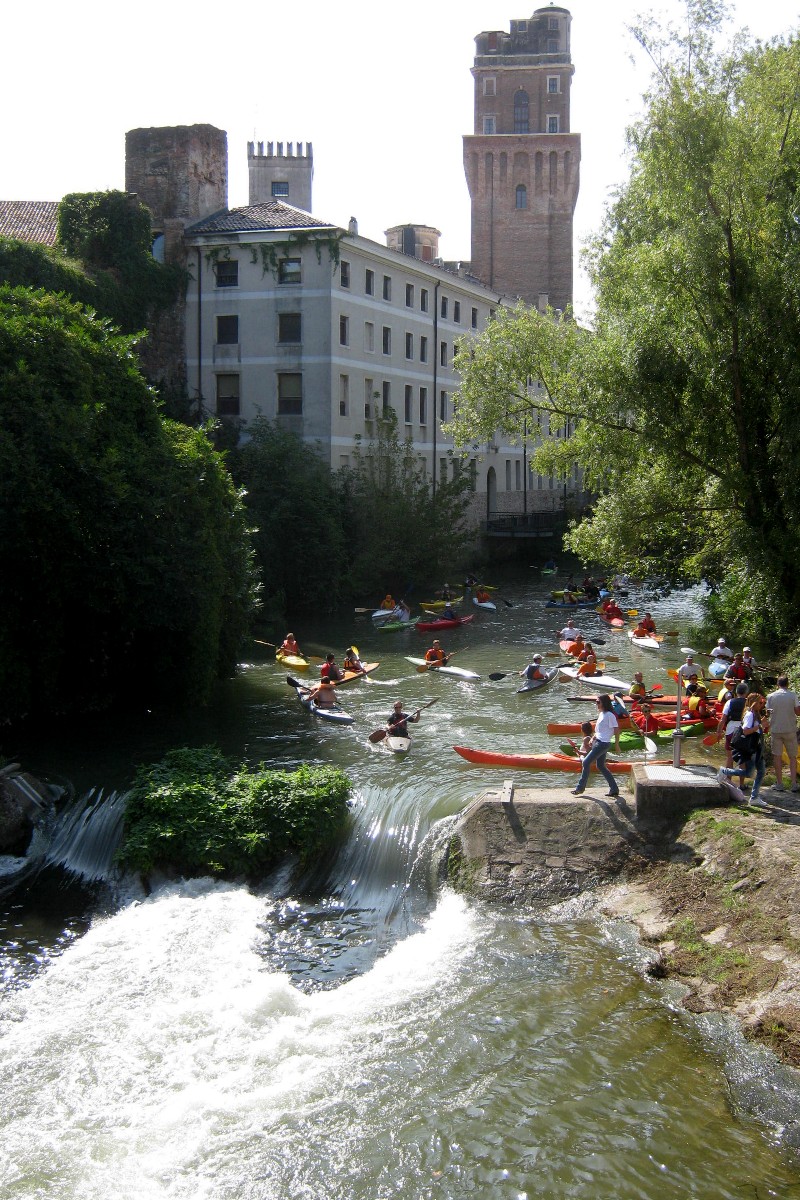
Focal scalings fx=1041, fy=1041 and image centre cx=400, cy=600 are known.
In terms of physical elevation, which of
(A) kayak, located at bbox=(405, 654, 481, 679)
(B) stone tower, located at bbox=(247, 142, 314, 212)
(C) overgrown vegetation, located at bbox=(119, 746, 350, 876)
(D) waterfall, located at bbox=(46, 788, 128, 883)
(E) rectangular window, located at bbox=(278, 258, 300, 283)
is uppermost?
(B) stone tower, located at bbox=(247, 142, 314, 212)

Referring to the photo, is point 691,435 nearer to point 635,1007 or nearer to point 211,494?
point 211,494

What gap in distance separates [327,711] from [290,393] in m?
21.4

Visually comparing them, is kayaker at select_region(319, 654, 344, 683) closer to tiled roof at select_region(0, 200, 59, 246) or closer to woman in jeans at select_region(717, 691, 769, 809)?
woman in jeans at select_region(717, 691, 769, 809)

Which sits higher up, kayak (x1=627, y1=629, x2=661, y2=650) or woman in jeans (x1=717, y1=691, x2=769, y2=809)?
woman in jeans (x1=717, y1=691, x2=769, y2=809)

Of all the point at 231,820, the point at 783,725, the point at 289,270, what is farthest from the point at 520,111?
the point at 231,820

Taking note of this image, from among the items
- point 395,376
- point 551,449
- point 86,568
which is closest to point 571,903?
point 86,568

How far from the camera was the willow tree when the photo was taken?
743 inches

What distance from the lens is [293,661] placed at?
2612 centimetres

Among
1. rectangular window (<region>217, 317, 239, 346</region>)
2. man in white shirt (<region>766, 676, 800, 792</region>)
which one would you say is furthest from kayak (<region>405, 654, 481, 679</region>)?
rectangular window (<region>217, 317, 239, 346</region>)

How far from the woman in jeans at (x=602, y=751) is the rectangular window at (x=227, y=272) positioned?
30.1 m

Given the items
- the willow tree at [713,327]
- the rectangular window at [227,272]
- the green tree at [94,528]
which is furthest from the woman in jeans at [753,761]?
the rectangular window at [227,272]

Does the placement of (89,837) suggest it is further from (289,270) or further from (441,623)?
(289,270)

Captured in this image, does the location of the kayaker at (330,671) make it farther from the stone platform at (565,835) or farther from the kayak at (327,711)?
the stone platform at (565,835)

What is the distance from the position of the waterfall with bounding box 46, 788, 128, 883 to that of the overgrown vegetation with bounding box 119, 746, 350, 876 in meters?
0.39
